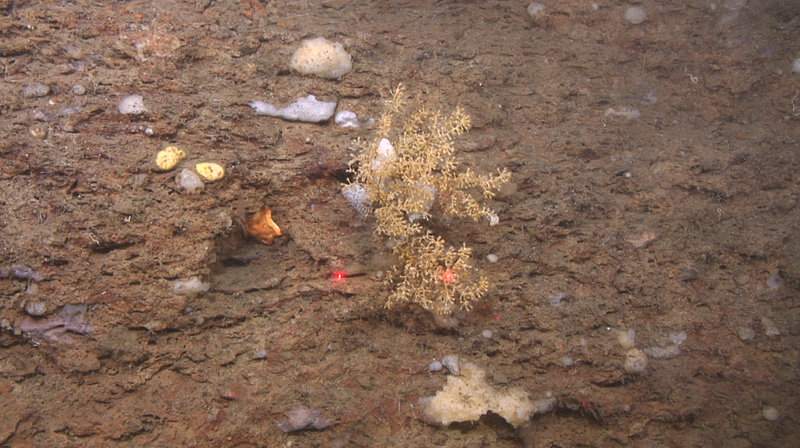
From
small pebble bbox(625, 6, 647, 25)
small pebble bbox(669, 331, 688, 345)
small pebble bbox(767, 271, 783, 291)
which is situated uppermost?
small pebble bbox(625, 6, 647, 25)

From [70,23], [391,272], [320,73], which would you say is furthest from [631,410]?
[70,23]

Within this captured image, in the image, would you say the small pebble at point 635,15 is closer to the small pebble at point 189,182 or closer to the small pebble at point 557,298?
the small pebble at point 557,298

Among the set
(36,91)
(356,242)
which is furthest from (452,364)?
(36,91)

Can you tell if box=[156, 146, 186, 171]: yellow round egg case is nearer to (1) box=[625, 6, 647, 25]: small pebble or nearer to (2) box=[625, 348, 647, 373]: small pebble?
(2) box=[625, 348, 647, 373]: small pebble

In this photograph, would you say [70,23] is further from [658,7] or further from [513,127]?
[658,7]

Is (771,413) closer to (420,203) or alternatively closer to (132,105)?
(420,203)

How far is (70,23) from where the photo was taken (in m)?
3.06

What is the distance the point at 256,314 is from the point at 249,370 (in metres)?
0.28

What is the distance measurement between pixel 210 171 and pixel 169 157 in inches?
9.5

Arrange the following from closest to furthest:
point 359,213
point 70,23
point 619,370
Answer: point 619,370 < point 359,213 < point 70,23

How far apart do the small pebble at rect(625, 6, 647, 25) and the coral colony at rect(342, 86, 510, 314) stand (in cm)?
218

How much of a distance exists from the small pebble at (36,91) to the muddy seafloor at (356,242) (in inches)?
0.9

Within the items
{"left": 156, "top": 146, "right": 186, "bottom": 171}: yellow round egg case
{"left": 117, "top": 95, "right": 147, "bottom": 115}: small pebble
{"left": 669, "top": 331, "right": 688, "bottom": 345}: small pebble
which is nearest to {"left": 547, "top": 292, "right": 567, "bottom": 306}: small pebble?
{"left": 669, "top": 331, "right": 688, "bottom": 345}: small pebble

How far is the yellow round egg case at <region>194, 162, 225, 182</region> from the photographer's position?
2.65 m
